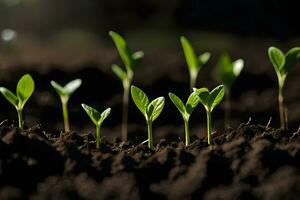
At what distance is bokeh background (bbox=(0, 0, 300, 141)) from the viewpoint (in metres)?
3.98

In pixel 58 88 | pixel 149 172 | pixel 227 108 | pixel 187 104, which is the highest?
pixel 58 88

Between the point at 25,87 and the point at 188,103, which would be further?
the point at 25,87

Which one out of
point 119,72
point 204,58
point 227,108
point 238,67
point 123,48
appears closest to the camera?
point 123,48

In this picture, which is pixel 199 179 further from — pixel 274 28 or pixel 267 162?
pixel 274 28

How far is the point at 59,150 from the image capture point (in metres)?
2.06

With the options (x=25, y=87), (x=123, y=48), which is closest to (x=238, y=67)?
(x=123, y=48)

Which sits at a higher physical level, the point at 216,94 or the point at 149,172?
the point at 216,94

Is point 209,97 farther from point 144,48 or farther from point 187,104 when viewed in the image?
point 144,48

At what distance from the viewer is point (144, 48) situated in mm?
6289

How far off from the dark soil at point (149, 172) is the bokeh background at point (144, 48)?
1.63m

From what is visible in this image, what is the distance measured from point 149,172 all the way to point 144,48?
4.39 m

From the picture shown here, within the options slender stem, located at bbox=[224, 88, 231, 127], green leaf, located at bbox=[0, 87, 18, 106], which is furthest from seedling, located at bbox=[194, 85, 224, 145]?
slender stem, located at bbox=[224, 88, 231, 127]

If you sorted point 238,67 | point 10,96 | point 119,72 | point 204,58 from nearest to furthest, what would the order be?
point 10,96 → point 238,67 → point 119,72 → point 204,58

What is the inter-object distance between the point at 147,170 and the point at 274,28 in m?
Answer: 4.97
